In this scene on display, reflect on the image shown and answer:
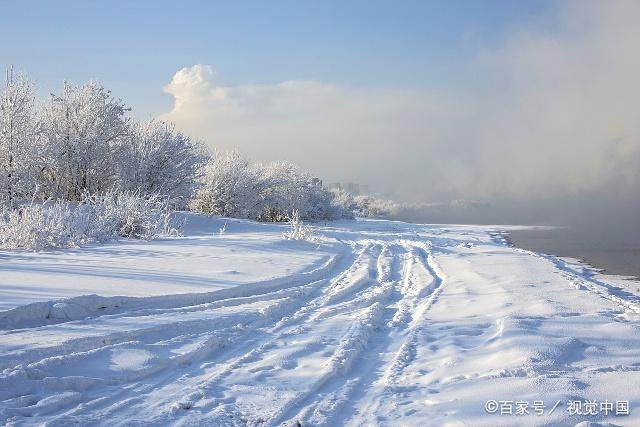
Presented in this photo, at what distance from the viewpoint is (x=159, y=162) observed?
24734 millimetres

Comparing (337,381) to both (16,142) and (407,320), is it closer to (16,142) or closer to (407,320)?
(407,320)

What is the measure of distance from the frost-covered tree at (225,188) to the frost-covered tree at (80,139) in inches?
385

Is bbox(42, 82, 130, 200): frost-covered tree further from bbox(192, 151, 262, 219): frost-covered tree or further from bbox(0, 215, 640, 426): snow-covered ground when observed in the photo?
bbox(0, 215, 640, 426): snow-covered ground

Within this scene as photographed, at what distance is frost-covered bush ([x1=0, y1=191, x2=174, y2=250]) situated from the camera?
36.3ft

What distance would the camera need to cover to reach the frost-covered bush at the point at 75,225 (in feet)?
36.3

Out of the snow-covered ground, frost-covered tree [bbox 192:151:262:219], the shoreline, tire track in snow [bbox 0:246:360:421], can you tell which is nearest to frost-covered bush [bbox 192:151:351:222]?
frost-covered tree [bbox 192:151:262:219]

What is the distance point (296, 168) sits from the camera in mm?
43688

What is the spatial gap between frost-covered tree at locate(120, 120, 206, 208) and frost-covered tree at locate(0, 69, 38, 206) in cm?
451

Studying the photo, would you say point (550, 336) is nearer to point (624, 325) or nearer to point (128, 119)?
point (624, 325)

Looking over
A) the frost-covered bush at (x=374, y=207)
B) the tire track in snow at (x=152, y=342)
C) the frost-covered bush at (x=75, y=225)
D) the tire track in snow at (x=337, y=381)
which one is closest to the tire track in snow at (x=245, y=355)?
the tire track in snow at (x=152, y=342)

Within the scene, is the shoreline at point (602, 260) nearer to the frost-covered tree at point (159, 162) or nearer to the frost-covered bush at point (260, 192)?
the frost-covered tree at point (159, 162)

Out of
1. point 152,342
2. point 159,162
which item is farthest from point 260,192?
point 152,342

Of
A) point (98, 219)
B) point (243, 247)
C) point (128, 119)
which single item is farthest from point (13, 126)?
point (243, 247)

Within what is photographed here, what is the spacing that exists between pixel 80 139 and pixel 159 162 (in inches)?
154
